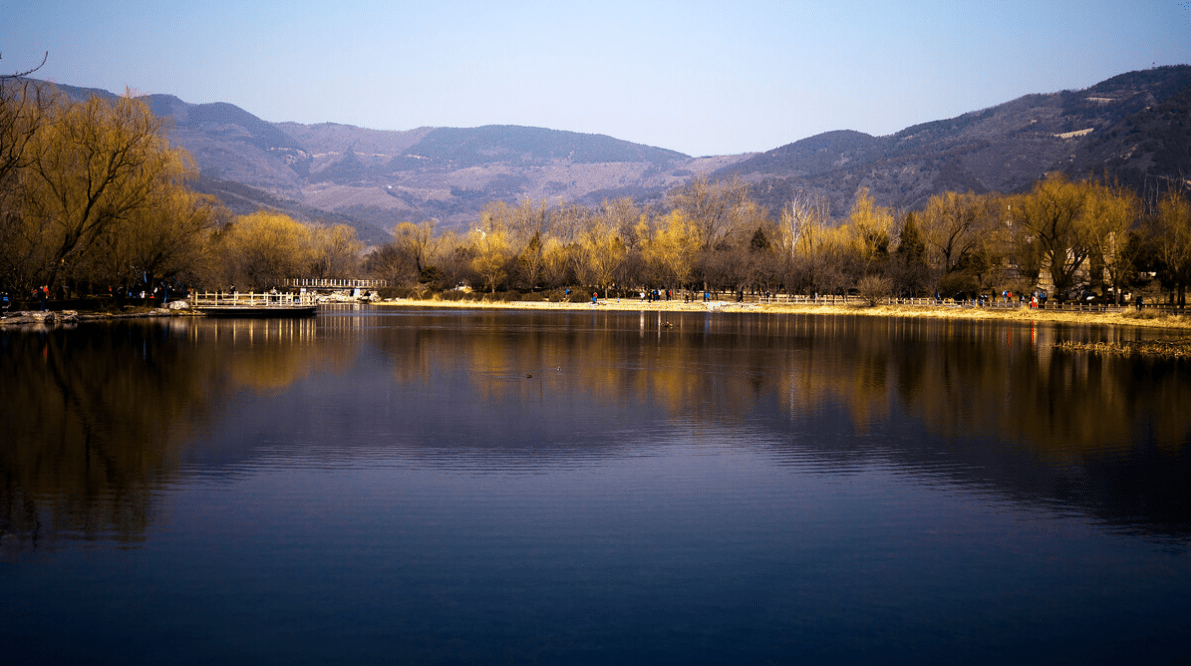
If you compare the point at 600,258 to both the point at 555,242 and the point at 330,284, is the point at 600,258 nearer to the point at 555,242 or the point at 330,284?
the point at 555,242

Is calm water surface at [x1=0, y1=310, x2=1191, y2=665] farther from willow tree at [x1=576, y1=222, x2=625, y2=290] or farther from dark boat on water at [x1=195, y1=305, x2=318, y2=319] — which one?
willow tree at [x1=576, y1=222, x2=625, y2=290]

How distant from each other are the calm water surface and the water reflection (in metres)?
0.09

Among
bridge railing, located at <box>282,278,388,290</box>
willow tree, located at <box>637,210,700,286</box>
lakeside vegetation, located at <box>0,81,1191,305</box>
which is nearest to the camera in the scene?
lakeside vegetation, located at <box>0,81,1191,305</box>

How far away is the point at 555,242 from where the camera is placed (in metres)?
104

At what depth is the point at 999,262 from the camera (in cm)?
7544

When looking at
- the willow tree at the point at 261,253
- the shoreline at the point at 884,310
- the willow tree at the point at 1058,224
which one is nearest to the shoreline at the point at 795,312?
the shoreline at the point at 884,310

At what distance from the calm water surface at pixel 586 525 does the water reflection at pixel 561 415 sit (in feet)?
0.30

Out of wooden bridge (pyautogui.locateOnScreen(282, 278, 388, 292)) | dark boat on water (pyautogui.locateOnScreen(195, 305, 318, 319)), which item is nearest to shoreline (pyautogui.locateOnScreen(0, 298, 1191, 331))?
dark boat on water (pyautogui.locateOnScreen(195, 305, 318, 319))

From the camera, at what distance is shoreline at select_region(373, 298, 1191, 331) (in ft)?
176

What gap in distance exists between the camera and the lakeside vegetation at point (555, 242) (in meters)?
41.2

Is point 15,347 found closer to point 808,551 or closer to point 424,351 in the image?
point 424,351

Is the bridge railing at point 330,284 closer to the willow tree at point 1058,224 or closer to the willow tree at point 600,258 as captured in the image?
the willow tree at point 600,258

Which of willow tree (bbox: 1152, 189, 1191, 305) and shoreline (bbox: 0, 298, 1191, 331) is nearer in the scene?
shoreline (bbox: 0, 298, 1191, 331)

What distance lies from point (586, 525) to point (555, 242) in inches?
3792
